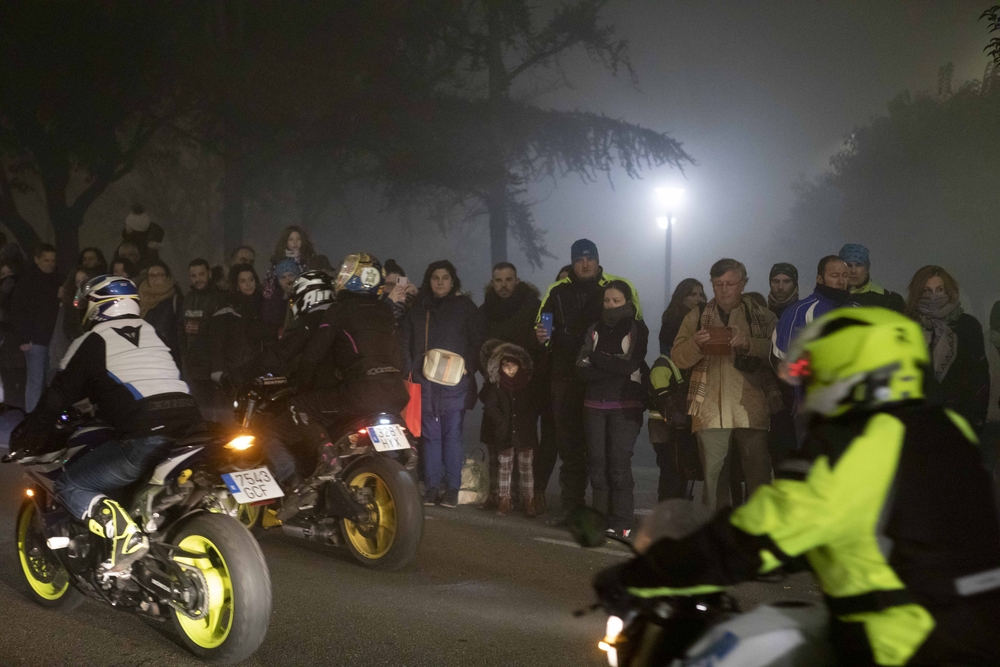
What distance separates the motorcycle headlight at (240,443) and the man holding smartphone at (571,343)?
3878mm

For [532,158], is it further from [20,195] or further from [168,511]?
[168,511]

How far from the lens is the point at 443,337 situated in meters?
9.38

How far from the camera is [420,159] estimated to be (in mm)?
20203

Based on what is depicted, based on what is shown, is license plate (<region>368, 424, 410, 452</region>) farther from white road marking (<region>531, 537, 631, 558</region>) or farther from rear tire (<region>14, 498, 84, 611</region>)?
rear tire (<region>14, 498, 84, 611</region>)

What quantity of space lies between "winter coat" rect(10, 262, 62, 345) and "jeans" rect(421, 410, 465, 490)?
6.29 m

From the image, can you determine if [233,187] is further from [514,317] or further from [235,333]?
[514,317]

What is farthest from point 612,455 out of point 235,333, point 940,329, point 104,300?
point 235,333

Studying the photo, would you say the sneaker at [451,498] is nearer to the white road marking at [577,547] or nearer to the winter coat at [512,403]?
the winter coat at [512,403]

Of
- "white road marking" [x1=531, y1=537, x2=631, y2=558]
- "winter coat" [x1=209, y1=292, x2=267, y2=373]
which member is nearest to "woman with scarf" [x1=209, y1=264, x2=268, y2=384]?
"winter coat" [x1=209, y1=292, x2=267, y2=373]

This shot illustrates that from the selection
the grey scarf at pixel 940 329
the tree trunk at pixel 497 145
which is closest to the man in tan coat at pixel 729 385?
the grey scarf at pixel 940 329

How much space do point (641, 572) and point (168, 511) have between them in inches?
129

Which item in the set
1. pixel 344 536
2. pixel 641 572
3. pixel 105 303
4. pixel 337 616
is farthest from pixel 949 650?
pixel 344 536

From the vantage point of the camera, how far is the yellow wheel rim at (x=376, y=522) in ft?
21.0

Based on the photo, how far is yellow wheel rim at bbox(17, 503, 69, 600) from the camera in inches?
217
